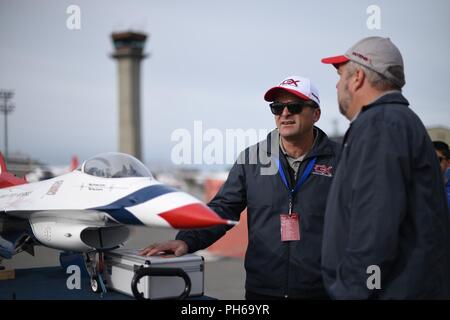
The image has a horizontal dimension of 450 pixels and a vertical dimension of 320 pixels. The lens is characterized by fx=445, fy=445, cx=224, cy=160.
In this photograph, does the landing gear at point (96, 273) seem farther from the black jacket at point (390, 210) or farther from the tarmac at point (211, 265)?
the black jacket at point (390, 210)

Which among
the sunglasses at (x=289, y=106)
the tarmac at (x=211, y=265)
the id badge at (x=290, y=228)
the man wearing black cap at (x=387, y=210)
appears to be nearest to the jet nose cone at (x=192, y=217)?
the id badge at (x=290, y=228)

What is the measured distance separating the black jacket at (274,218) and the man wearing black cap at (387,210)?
2.48 feet

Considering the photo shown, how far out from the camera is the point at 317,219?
99.0 inches

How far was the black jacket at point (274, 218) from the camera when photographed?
250 cm

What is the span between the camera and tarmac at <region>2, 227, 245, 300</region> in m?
3.74

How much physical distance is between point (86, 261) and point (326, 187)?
172cm

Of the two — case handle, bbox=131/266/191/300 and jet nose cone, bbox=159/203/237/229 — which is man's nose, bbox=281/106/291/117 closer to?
jet nose cone, bbox=159/203/237/229

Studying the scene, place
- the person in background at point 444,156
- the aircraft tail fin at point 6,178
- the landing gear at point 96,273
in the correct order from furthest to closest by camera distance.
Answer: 1. the aircraft tail fin at point 6,178
2. the person in background at point 444,156
3. the landing gear at point 96,273

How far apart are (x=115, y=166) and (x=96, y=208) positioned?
0.31 metres

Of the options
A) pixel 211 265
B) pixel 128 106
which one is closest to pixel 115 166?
pixel 128 106

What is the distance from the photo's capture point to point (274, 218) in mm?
2578

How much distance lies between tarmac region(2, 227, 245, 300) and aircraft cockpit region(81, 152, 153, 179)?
1.49ft

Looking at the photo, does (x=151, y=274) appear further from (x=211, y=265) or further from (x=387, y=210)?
(x=211, y=265)

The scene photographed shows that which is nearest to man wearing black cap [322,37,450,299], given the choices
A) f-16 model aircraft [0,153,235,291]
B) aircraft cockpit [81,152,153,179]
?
f-16 model aircraft [0,153,235,291]
